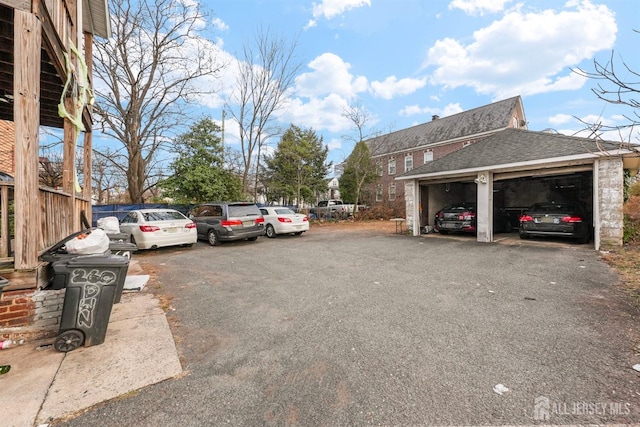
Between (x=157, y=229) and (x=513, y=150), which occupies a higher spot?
(x=513, y=150)

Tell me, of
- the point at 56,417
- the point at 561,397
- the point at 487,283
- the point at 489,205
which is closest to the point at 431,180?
the point at 489,205

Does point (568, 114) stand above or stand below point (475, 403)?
above

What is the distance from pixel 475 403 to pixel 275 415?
56.2 inches

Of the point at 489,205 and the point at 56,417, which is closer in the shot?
the point at 56,417

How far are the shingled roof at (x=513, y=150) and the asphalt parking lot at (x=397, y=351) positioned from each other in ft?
15.2

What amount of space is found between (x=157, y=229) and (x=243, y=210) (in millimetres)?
2767

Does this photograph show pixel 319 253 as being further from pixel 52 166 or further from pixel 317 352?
pixel 52 166

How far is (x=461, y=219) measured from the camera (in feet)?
36.1

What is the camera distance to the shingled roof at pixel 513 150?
27.7ft

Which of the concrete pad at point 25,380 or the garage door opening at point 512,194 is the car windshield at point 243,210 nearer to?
the concrete pad at point 25,380

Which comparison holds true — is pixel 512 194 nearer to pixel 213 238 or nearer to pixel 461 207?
pixel 461 207

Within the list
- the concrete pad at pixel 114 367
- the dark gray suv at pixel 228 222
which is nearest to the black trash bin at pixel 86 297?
the concrete pad at pixel 114 367

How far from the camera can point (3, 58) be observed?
3.83 meters

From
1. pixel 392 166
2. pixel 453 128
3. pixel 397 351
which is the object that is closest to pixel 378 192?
pixel 392 166
